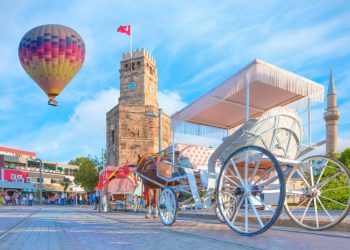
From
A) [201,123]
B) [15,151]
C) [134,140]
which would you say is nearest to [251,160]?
[201,123]

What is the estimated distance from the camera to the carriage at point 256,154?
5.82 meters

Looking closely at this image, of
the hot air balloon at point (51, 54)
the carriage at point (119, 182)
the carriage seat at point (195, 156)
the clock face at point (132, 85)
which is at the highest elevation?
the clock face at point (132, 85)

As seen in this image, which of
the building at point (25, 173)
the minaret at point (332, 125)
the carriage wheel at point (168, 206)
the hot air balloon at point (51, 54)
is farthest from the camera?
the building at point (25, 173)

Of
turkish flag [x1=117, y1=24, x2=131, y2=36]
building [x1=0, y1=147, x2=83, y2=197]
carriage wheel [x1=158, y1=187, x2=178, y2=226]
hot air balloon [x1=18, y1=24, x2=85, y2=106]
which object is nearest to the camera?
carriage wheel [x1=158, y1=187, x2=178, y2=226]

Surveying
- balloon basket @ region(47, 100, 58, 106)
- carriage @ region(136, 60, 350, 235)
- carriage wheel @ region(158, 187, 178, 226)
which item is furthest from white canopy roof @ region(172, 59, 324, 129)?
balloon basket @ region(47, 100, 58, 106)

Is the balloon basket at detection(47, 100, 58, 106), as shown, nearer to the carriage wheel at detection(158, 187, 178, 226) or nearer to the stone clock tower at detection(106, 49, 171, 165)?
the stone clock tower at detection(106, 49, 171, 165)

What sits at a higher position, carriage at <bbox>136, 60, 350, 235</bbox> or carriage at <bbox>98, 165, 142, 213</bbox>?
carriage at <bbox>136, 60, 350, 235</bbox>

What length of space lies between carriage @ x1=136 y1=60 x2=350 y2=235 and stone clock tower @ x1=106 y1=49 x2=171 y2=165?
35062 mm

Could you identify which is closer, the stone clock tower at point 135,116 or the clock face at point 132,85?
the stone clock tower at point 135,116

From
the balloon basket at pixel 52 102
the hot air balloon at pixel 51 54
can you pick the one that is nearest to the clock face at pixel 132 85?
the balloon basket at pixel 52 102

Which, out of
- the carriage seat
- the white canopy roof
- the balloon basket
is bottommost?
the carriage seat

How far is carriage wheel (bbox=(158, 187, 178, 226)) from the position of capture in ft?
24.8

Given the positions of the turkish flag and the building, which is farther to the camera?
the building

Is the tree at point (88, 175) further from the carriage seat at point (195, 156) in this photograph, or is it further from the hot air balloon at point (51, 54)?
the carriage seat at point (195, 156)
